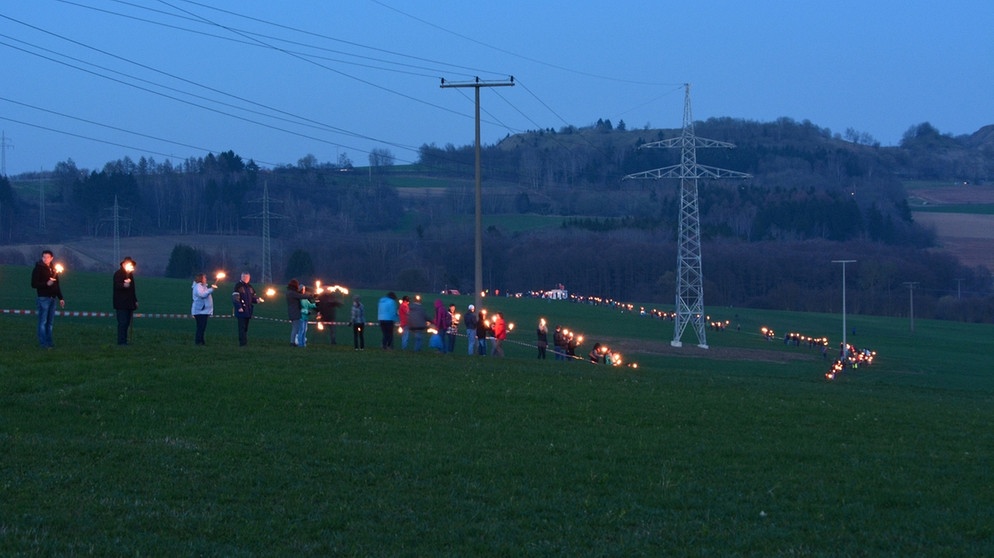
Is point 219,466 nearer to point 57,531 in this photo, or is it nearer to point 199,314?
point 57,531

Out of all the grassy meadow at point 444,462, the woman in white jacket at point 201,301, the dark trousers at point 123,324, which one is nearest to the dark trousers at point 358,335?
the grassy meadow at point 444,462

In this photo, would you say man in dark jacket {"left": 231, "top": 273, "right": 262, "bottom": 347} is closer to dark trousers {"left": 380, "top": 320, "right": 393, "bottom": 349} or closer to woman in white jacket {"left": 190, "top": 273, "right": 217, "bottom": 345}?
woman in white jacket {"left": 190, "top": 273, "right": 217, "bottom": 345}

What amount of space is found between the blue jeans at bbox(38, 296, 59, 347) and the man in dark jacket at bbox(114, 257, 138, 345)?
4.62 feet

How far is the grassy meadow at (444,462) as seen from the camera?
900 cm

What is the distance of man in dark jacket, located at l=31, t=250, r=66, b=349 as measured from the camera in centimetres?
1967

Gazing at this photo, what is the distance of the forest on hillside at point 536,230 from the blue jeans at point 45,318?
6471 cm

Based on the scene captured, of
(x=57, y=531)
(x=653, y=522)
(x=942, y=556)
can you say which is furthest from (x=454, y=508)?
(x=942, y=556)

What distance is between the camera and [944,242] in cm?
12169

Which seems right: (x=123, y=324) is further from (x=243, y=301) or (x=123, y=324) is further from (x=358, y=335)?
(x=358, y=335)

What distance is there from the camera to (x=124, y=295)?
70.2 feet

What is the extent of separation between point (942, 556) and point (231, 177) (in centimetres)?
10082

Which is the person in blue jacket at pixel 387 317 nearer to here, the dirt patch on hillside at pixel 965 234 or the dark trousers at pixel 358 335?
the dark trousers at pixel 358 335

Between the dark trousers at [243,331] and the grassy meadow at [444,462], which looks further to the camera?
the dark trousers at [243,331]

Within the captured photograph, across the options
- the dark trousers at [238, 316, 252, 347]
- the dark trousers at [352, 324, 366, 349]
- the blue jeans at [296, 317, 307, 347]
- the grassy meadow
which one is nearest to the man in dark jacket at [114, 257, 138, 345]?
the grassy meadow
